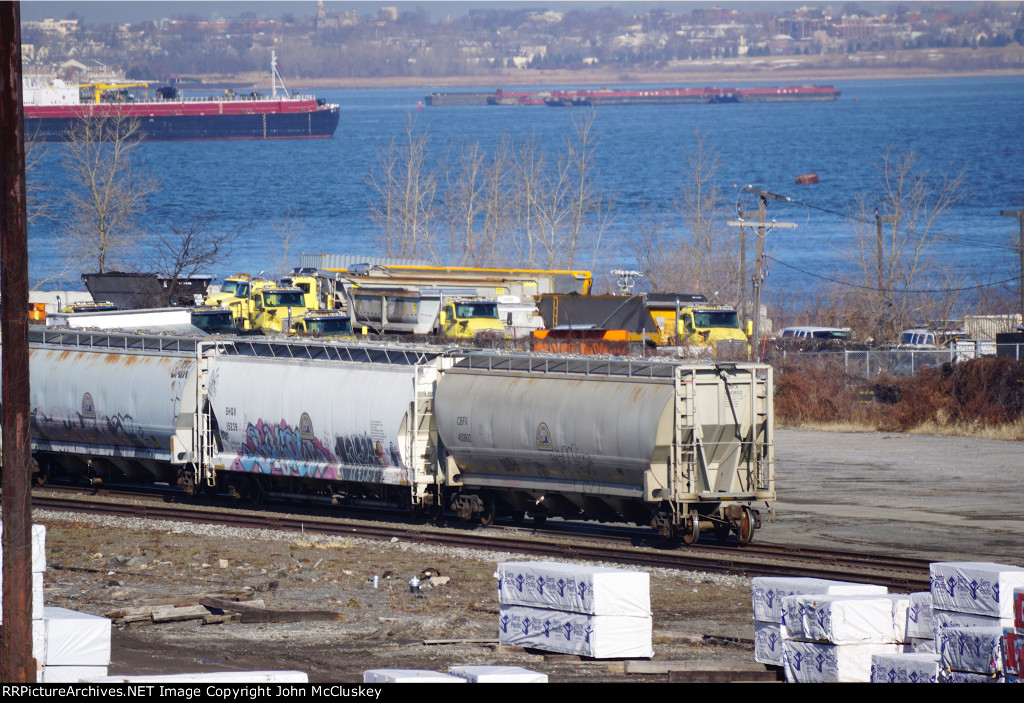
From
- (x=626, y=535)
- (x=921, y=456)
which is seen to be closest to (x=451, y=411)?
(x=626, y=535)

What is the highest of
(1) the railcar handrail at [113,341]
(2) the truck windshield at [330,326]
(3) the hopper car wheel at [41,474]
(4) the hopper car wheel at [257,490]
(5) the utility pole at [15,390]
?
(5) the utility pole at [15,390]

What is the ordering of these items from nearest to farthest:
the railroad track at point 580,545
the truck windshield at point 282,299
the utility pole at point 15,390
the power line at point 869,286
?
the utility pole at point 15,390
the railroad track at point 580,545
the truck windshield at point 282,299
the power line at point 869,286

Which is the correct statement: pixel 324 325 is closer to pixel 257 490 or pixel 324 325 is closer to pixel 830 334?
pixel 257 490

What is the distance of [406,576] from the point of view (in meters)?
23.1

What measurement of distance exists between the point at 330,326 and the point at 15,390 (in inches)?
1504

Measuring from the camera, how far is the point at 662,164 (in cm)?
19400

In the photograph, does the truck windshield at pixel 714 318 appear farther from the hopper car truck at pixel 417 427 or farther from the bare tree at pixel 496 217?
the bare tree at pixel 496 217

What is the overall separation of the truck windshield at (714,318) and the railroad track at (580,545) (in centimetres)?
2179

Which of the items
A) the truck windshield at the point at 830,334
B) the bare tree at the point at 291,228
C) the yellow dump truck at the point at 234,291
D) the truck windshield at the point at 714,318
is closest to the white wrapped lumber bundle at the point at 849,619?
the truck windshield at the point at 714,318

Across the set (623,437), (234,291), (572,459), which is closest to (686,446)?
(623,437)

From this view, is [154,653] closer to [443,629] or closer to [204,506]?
[443,629]

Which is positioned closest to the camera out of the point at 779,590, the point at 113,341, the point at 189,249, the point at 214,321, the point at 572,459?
the point at 779,590

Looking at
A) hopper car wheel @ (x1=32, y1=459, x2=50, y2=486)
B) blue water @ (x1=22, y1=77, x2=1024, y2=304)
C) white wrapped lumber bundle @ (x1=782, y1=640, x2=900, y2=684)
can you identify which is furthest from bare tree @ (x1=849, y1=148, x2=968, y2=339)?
white wrapped lumber bundle @ (x1=782, y1=640, x2=900, y2=684)

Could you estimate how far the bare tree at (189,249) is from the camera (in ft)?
207
